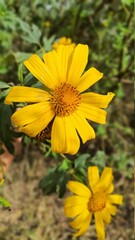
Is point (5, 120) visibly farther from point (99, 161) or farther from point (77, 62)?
point (99, 161)

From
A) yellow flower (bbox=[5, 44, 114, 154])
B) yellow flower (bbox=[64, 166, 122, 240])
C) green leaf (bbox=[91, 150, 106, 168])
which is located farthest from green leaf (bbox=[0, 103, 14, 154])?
green leaf (bbox=[91, 150, 106, 168])

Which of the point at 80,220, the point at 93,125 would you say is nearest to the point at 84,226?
the point at 80,220

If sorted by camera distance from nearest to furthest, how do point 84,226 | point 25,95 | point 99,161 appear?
point 25,95 → point 84,226 → point 99,161

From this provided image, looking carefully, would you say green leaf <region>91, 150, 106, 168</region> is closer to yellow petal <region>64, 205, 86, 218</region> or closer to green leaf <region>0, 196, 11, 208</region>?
yellow petal <region>64, 205, 86, 218</region>

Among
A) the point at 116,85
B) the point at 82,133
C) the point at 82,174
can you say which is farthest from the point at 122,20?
the point at 82,133

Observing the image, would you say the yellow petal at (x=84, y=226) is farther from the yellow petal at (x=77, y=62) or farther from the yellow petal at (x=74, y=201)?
the yellow petal at (x=77, y=62)

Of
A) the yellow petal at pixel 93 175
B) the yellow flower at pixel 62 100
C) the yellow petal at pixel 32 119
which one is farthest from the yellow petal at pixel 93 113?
the yellow petal at pixel 93 175
